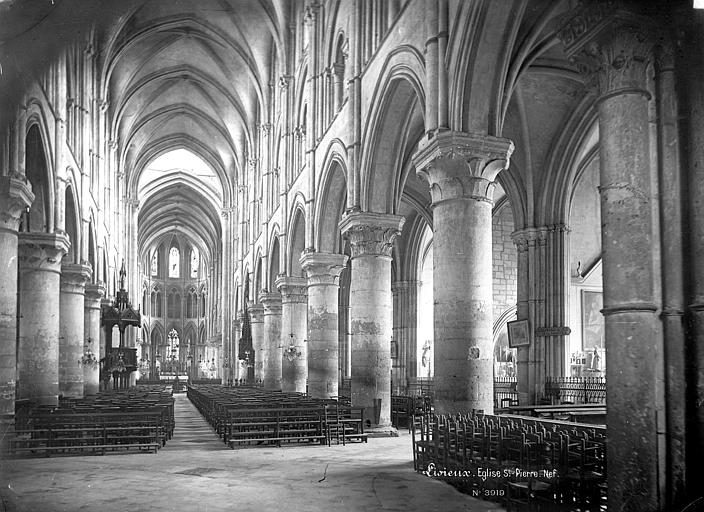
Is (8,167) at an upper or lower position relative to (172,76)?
lower

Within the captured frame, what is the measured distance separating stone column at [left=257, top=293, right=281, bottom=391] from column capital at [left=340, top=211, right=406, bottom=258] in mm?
14537

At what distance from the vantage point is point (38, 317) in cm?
1831

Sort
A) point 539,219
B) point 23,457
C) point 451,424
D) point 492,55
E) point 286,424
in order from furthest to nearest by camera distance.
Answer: point 539,219, point 286,424, point 23,457, point 492,55, point 451,424

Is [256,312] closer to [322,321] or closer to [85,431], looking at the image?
[322,321]

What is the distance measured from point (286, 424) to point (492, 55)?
27.1 feet

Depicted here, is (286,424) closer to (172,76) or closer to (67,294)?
(67,294)

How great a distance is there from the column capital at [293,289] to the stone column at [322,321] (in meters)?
4.61

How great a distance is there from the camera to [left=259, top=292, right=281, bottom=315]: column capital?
3149 cm

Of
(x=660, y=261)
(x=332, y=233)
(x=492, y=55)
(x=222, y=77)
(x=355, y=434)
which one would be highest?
(x=222, y=77)

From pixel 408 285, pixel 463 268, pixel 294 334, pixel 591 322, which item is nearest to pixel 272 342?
pixel 294 334

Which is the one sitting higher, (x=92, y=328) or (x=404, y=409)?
(x=92, y=328)

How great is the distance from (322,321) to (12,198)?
9.85m

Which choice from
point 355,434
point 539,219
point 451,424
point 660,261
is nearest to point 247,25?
point 539,219

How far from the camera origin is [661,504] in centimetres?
651
